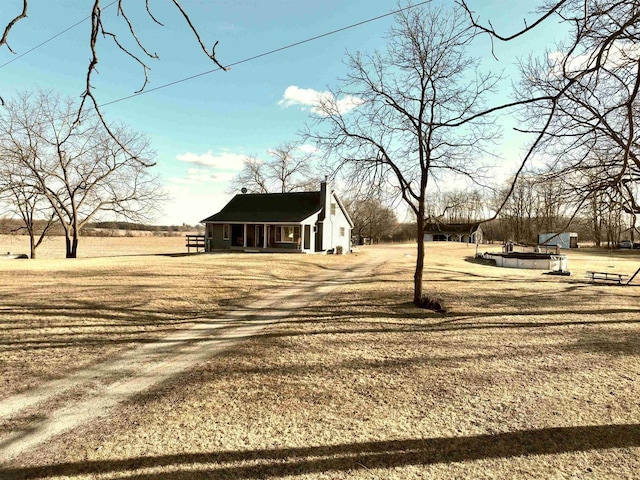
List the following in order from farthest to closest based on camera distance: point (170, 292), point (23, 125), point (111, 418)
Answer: point (23, 125) < point (170, 292) < point (111, 418)

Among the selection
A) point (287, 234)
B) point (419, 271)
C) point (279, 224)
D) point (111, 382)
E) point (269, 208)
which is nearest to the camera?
point (111, 382)

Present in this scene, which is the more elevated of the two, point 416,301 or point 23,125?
point 23,125

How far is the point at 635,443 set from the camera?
3787 millimetres

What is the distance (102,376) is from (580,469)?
6.14 metres

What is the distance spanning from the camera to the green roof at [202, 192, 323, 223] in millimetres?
31156

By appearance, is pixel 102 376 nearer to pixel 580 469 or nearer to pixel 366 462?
pixel 366 462

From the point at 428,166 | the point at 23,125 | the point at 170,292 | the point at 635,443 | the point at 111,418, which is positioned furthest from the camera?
the point at 23,125

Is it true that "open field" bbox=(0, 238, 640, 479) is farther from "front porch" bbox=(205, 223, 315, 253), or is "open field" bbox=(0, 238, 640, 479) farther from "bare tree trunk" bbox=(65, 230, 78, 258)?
"bare tree trunk" bbox=(65, 230, 78, 258)

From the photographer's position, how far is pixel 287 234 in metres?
32.0

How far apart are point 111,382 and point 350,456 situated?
379 centimetres

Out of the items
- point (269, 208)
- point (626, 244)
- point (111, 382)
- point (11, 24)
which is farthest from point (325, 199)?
point (626, 244)

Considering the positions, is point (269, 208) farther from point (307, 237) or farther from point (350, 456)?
point (350, 456)

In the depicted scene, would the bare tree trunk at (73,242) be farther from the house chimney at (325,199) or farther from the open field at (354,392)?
the open field at (354,392)

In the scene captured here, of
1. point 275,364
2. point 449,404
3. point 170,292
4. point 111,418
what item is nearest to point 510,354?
point 449,404
